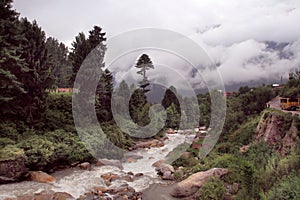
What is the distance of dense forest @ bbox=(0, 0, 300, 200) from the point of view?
311 inches

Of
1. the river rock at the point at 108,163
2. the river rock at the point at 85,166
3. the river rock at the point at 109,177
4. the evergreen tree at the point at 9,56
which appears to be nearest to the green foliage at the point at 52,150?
the river rock at the point at 85,166

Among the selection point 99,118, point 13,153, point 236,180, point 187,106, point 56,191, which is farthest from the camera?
point 187,106

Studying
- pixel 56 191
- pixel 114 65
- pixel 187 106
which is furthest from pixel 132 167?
pixel 187 106

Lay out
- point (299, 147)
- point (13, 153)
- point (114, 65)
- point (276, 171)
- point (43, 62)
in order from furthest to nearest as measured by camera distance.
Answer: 1. point (43, 62)
2. point (114, 65)
3. point (13, 153)
4. point (299, 147)
5. point (276, 171)

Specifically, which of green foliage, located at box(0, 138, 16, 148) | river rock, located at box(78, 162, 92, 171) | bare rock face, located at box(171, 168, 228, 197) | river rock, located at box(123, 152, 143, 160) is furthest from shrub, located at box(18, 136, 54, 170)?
bare rock face, located at box(171, 168, 228, 197)

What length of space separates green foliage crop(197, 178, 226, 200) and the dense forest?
0.03 metres

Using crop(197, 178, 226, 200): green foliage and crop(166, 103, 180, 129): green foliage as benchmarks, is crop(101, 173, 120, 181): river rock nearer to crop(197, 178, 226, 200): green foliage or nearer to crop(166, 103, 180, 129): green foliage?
crop(197, 178, 226, 200): green foliage

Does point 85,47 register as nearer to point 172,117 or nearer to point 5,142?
point 5,142

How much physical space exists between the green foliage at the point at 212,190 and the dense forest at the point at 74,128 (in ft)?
0.08

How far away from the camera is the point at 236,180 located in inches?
368

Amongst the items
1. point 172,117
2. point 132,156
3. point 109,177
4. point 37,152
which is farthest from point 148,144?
point 37,152

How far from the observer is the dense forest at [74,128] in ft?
25.9

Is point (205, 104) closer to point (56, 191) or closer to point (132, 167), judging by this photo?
point (132, 167)

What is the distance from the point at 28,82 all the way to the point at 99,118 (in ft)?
24.5
